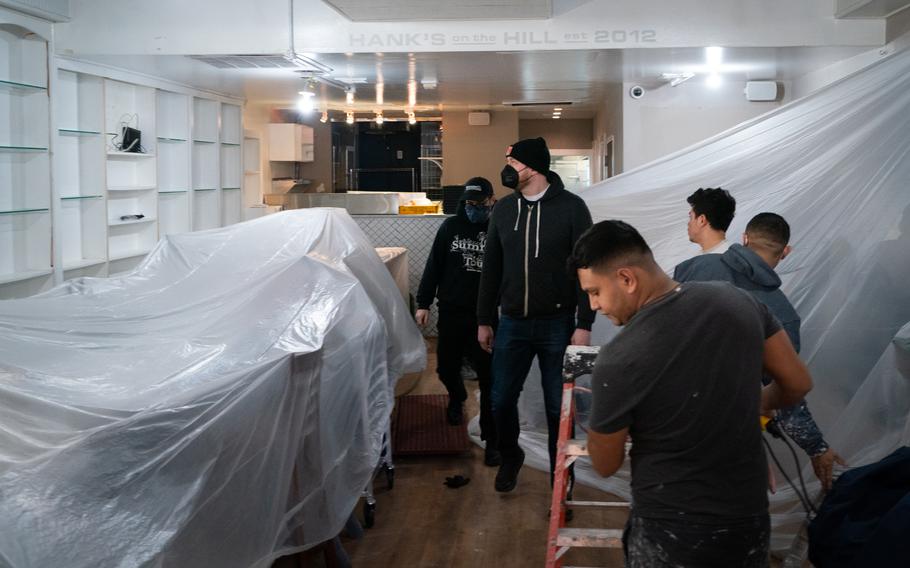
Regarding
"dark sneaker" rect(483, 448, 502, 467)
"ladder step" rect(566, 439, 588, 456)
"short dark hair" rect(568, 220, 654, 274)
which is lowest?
"dark sneaker" rect(483, 448, 502, 467)

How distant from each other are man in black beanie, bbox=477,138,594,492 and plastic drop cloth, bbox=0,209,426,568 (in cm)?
50

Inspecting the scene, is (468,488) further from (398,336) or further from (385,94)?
(385,94)

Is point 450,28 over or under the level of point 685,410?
over

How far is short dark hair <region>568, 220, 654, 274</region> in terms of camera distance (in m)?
1.61

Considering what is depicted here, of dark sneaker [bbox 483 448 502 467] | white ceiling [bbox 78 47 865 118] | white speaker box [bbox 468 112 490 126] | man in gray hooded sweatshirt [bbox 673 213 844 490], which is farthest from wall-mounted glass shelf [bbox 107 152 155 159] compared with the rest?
white speaker box [bbox 468 112 490 126]

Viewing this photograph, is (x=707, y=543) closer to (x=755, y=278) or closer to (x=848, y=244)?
(x=755, y=278)

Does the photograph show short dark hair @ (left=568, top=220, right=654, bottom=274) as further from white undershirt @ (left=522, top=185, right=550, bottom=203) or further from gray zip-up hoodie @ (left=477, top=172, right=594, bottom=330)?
white undershirt @ (left=522, top=185, right=550, bottom=203)

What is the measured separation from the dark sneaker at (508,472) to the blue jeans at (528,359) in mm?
253

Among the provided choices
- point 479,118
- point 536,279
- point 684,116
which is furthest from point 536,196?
point 479,118

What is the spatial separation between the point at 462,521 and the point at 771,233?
1.63 meters

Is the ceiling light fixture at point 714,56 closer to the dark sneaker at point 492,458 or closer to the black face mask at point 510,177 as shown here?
the black face mask at point 510,177

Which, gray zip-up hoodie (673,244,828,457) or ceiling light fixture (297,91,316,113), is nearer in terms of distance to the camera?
gray zip-up hoodie (673,244,828,457)

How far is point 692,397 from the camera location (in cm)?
152

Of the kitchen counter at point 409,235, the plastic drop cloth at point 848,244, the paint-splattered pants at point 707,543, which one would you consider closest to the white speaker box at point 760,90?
the kitchen counter at point 409,235
